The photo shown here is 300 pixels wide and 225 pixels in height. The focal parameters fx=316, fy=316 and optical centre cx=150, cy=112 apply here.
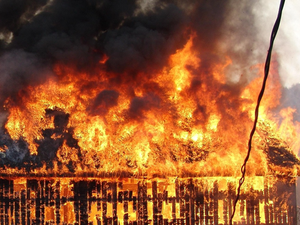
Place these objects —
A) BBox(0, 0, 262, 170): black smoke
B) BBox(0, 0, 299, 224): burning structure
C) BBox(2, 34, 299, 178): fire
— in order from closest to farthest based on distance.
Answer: BBox(0, 0, 299, 224): burning structure
BBox(2, 34, 299, 178): fire
BBox(0, 0, 262, 170): black smoke

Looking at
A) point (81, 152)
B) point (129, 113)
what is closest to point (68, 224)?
point (81, 152)

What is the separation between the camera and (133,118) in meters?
9.30

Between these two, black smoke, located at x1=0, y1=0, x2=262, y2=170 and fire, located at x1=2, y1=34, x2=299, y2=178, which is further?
black smoke, located at x1=0, y1=0, x2=262, y2=170

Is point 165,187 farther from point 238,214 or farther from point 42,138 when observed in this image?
point 42,138

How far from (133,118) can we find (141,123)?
0.28 meters

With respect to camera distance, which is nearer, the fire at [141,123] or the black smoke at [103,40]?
the fire at [141,123]

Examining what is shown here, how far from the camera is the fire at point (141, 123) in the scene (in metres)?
9.16

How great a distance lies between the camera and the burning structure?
8.99 metres

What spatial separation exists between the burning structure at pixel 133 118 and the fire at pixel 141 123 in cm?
3

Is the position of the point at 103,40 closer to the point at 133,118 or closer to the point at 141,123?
the point at 133,118

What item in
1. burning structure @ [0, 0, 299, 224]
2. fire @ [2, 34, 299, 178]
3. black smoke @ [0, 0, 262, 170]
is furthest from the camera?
black smoke @ [0, 0, 262, 170]

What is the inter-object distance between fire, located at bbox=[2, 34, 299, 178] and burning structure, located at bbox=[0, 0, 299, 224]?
3 centimetres

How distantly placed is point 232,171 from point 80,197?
4.53m

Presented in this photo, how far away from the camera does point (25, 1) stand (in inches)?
411
